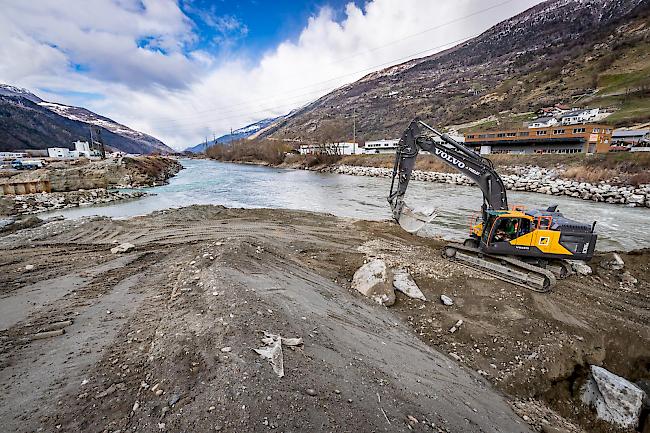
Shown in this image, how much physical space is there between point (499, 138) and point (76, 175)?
58.4 m

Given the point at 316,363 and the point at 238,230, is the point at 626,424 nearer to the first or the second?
the point at 316,363

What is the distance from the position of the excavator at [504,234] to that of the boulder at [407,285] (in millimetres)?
2839

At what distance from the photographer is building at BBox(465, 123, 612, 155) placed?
1566 inches

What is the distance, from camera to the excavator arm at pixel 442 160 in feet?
32.8

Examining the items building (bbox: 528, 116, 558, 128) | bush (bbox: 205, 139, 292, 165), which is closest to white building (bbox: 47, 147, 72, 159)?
bush (bbox: 205, 139, 292, 165)

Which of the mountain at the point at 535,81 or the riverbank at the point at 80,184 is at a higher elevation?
the mountain at the point at 535,81

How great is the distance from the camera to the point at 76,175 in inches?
1161

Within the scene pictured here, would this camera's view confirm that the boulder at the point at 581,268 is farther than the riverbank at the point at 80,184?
No

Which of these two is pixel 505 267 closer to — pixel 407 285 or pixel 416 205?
pixel 407 285

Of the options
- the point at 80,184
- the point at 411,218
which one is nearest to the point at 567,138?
the point at 411,218

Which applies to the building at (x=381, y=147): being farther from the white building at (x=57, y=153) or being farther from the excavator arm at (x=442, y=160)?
the white building at (x=57, y=153)

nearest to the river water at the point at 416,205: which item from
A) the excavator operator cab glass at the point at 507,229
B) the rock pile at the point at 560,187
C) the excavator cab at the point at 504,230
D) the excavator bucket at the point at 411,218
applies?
the rock pile at the point at 560,187

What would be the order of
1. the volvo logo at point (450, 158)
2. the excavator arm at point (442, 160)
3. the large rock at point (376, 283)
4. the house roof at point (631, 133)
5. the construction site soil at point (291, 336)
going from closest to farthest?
the construction site soil at point (291, 336), the large rock at point (376, 283), the excavator arm at point (442, 160), the volvo logo at point (450, 158), the house roof at point (631, 133)

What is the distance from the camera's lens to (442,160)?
10.6 meters
